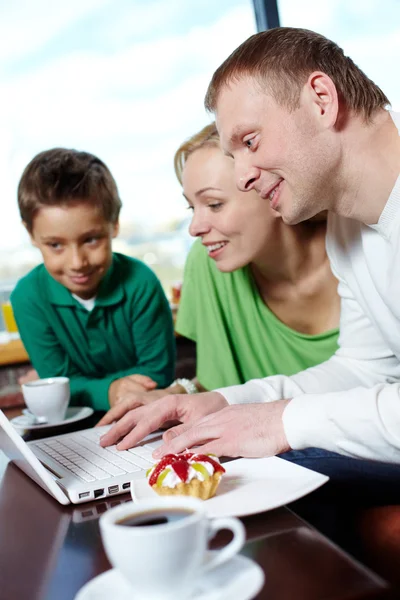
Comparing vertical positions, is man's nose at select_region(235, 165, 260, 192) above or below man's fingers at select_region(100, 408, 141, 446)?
above

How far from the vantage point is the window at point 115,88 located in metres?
3.21

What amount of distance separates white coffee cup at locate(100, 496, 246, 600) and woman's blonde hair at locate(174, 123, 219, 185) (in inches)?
51.8

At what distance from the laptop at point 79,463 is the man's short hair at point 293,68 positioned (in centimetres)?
68

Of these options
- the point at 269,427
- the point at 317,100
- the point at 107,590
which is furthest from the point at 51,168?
the point at 107,590

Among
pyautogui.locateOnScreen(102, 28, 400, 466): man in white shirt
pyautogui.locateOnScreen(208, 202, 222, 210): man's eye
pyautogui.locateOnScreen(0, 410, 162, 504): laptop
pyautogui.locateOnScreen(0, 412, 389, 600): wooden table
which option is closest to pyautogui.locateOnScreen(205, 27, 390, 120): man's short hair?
pyautogui.locateOnScreen(102, 28, 400, 466): man in white shirt

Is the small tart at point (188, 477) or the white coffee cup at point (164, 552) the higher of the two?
the white coffee cup at point (164, 552)

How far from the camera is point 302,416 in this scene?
3.37ft

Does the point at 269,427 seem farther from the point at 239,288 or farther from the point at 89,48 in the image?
the point at 89,48

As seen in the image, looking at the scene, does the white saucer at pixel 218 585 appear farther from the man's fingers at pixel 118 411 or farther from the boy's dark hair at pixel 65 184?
the boy's dark hair at pixel 65 184

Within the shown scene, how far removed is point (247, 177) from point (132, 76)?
2220mm

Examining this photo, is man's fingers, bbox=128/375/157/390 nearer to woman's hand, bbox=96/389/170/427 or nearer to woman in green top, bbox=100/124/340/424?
woman in green top, bbox=100/124/340/424

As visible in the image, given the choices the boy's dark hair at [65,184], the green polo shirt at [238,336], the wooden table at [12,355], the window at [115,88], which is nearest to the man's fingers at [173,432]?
the green polo shirt at [238,336]

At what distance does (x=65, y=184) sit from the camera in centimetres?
187

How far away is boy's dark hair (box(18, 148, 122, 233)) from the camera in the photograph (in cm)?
184
